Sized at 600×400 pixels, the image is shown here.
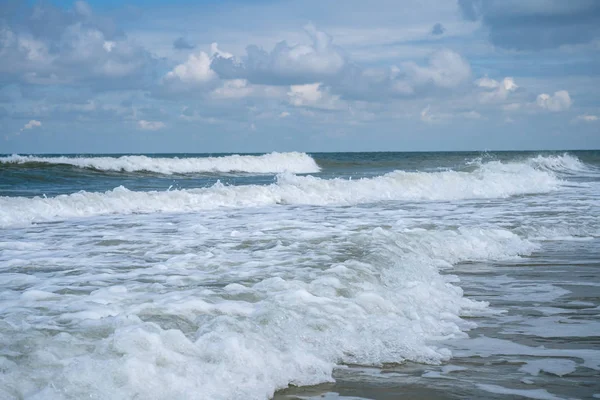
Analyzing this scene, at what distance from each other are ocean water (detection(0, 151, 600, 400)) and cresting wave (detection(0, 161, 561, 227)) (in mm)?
1233

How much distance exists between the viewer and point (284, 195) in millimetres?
17234

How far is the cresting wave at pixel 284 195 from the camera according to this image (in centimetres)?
→ 1353

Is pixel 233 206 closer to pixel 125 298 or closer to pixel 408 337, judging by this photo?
pixel 125 298

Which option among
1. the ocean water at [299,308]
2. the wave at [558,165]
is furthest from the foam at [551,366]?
the wave at [558,165]

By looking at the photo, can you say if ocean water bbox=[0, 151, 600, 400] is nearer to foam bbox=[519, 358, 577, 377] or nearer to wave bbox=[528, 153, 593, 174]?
foam bbox=[519, 358, 577, 377]

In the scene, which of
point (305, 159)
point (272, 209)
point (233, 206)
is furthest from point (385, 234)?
point (305, 159)

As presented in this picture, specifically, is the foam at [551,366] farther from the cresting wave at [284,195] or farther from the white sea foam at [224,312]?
the cresting wave at [284,195]

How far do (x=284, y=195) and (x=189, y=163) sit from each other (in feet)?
67.1

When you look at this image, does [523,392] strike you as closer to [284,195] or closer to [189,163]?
[284,195]

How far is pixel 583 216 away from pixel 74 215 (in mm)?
10950

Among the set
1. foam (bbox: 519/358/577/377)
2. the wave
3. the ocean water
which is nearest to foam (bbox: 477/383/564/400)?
the ocean water

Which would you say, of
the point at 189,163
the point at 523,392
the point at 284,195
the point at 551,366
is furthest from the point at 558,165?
the point at 523,392

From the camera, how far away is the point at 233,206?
15820 mm

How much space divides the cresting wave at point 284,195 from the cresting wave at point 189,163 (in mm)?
13986
